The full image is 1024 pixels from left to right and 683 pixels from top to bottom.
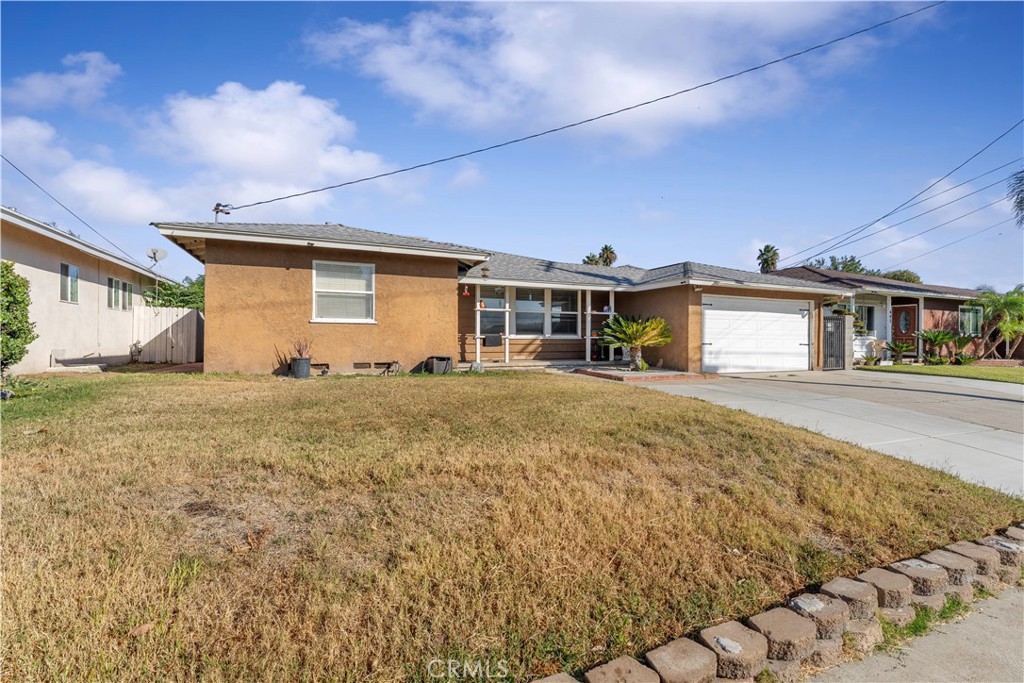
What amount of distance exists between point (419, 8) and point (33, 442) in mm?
8967

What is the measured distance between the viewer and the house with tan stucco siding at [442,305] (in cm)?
1053

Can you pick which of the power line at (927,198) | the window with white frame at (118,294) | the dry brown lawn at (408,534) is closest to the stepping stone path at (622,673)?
the dry brown lawn at (408,534)

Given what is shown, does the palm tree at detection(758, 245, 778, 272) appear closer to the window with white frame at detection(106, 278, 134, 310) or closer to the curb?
the curb

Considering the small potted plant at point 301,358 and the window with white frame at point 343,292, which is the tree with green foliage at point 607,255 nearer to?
the window with white frame at point 343,292

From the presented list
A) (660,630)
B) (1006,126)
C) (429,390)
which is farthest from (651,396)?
(1006,126)

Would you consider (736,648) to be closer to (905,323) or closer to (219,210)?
(219,210)

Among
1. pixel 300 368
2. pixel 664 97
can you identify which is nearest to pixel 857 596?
pixel 300 368

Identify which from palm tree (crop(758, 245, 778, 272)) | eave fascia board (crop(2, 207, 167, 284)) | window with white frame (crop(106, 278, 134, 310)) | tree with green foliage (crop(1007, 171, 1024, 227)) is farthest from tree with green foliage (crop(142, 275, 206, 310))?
palm tree (crop(758, 245, 778, 272))

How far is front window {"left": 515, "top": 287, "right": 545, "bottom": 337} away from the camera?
15.3 metres

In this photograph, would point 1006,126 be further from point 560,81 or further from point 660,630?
point 660,630

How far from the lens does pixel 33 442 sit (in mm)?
4328

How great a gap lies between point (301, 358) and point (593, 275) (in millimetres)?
9550

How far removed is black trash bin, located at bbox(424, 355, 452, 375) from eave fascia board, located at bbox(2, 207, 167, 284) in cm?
841

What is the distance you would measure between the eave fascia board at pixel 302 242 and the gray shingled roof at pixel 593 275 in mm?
1987
